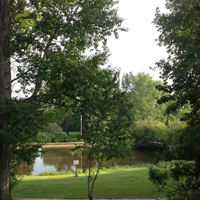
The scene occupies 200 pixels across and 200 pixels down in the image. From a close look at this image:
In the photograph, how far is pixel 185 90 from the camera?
25.2ft

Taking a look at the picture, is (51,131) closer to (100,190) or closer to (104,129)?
(100,190)

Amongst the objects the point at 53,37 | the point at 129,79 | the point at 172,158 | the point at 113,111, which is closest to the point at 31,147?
the point at 113,111

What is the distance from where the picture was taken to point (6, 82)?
33.1ft

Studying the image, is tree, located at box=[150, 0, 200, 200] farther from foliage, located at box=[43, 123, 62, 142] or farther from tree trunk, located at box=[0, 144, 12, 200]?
foliage, located at box=[43, 123, 62, 142]

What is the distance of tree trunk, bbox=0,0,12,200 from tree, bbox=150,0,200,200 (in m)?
6.01

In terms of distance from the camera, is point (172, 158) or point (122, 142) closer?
point (172, 158)

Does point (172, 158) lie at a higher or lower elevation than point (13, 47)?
lower

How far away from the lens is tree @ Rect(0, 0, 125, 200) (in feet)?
31.4

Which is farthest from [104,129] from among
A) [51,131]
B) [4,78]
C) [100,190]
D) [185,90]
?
[51,131]

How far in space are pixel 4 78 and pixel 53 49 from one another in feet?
8.27

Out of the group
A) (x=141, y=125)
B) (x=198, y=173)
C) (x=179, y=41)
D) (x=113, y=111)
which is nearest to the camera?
(x=198, y=173)

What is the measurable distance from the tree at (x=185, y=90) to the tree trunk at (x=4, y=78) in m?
6.01

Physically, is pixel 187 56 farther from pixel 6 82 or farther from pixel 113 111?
pixel 6 82

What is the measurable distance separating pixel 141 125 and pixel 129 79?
18.2 metres
